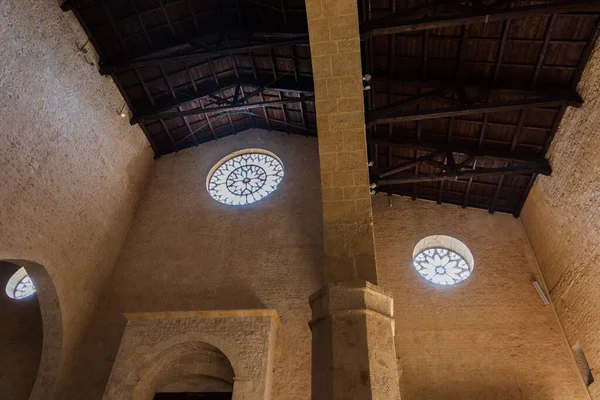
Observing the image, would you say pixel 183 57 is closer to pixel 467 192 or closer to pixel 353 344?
pixel 467 192

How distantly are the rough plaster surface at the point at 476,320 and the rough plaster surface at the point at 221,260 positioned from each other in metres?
1.90

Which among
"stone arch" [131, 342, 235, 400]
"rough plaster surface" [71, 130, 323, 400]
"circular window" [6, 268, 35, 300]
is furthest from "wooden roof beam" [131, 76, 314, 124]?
"stone arch" [131, 342, 235, 400]

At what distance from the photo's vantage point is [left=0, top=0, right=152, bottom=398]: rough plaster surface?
7.86 m

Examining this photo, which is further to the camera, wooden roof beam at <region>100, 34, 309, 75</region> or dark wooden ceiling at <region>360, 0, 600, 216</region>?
wooden roof beam at <region>100, 34, 309, 75</region>

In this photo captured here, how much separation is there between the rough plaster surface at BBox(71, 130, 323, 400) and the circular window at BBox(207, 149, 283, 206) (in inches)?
10.6

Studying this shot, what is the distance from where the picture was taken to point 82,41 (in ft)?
31.8

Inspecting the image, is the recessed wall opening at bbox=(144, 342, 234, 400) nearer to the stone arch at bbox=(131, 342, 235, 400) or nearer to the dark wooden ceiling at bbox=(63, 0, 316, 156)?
the stone arch at bbox=(131, 342, 235, 400)

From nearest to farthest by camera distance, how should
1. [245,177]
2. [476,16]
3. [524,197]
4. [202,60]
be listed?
[476,16] < [524,197] < [202,60] < [245,177]

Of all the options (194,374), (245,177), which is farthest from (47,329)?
(245,177)

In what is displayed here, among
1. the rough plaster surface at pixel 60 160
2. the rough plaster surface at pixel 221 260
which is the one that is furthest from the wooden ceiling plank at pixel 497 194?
the rough plaster surface at pixel 60 160

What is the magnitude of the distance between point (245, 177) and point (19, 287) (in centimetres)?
634

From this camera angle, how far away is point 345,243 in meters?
5.58

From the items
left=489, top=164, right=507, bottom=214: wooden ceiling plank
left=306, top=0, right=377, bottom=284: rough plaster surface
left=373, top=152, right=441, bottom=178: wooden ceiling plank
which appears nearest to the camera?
→ left=306, top=0, right=377, bottom=284: rough plaster surface

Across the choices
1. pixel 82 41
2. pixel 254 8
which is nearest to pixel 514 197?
pixel 254 8
